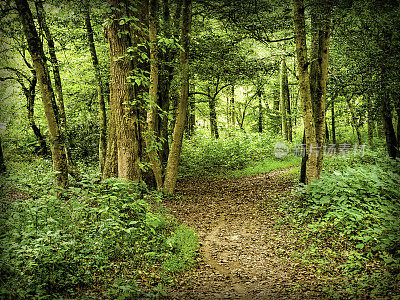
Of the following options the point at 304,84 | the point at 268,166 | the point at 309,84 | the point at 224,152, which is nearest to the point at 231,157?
the point at 224,152

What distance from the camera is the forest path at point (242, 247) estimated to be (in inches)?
179

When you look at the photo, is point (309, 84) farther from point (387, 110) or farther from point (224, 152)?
point (224, 152)

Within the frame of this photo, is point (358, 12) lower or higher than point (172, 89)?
higher

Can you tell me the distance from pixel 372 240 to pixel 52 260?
5.91 m

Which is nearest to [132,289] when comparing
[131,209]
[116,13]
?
[131,209]

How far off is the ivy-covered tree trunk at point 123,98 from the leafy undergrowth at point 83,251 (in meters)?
0.53

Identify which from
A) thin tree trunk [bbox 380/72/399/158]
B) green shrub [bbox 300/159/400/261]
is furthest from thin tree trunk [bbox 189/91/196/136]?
green shrub [bbox 300/159/400/261]

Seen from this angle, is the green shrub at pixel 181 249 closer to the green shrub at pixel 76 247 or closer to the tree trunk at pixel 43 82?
the green shrub at pixel 76 247

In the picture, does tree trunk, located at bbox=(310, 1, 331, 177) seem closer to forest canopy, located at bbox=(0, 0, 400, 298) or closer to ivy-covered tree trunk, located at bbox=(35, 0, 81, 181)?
forest canopy, located at bbox=(0, 0, 400, 298)

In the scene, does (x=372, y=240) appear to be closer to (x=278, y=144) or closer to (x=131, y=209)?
(x=131, y=209)

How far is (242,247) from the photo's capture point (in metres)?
6.50

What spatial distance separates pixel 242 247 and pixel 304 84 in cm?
563

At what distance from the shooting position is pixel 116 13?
5113mm

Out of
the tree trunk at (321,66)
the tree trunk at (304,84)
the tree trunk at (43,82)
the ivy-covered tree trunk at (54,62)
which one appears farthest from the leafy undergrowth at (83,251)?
the tree trunk at (321,66)
